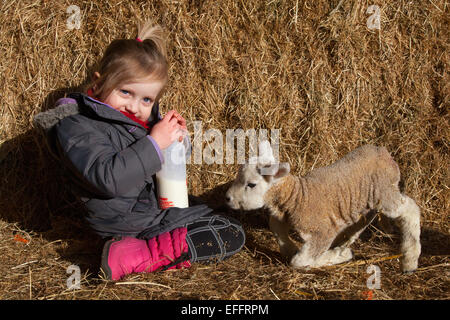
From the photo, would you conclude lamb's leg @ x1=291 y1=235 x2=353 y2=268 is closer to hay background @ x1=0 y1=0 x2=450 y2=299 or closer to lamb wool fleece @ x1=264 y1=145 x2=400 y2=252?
lamb wool fleece @ x1=264 y1=145 x2=400 y2=252

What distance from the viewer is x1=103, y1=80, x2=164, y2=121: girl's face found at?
2.55m

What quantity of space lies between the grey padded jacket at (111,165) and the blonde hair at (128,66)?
0.14m

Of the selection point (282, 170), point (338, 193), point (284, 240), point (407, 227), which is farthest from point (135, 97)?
point (407, 227)

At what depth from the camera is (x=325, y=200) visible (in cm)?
267

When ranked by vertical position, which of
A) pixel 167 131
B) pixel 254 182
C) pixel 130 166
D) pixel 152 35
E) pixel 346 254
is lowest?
pixel 346 254

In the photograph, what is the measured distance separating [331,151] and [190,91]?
3.97 ft

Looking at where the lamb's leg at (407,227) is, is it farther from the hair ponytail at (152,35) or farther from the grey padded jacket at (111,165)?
the hair ponytail at (152,35)

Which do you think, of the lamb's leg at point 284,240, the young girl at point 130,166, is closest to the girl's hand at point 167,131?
the young girl at point 130,166

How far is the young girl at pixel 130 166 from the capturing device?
92.0 inches

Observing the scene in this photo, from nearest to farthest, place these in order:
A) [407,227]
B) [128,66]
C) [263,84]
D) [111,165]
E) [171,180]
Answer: [111,165], [128,66], [407,227], [171,180], [263,84]

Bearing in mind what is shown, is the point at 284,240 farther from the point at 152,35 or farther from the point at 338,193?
the point at 152,35

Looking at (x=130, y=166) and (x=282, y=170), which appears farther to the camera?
(x=282, y=170)

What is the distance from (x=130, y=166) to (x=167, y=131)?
0.37 m
